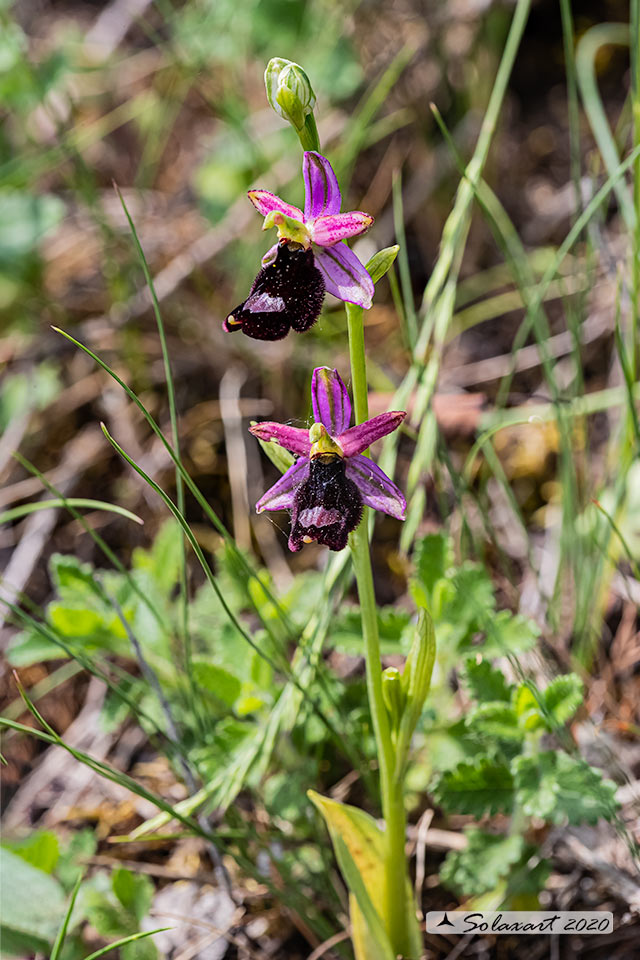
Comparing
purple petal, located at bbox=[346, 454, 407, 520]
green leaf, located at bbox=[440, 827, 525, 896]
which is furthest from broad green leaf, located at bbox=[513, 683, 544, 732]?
purple petal, located at bbox=[346, 454, 407, 520]

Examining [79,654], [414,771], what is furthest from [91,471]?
[414,771]

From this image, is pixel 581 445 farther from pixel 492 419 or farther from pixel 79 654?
pixel 79 654

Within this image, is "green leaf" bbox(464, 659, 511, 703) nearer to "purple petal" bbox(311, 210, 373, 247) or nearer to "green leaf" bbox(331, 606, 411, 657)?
"green leaf" bbox(331, 606, 411, 657)

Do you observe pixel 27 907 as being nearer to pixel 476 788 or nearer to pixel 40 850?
pixel 40 850

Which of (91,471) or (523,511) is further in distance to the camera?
(91,471)

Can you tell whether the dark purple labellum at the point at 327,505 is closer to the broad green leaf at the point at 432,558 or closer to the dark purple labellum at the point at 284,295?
the dark purple labellum at the point at 284,295

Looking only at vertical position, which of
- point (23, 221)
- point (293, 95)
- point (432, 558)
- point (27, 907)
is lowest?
point (27, 907)

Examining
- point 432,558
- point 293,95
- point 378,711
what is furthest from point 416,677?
point 293,95
